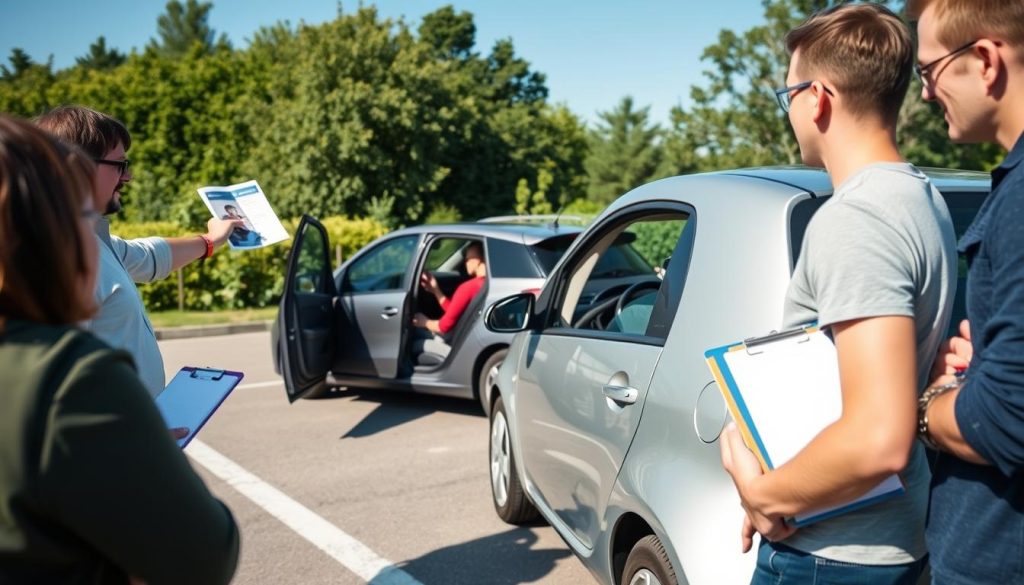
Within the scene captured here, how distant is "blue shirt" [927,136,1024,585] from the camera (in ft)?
4.28

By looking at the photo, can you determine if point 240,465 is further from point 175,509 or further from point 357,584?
point 175,509

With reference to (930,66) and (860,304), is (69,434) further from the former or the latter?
(930,66)

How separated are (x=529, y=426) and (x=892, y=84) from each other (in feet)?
8.28

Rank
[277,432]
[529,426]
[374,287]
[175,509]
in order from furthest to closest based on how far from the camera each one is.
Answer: [374,287] → [277,432] → [529,426] → [175,509]

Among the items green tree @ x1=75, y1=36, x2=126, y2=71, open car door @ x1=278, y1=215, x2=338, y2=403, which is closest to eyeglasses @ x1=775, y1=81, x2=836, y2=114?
open car door @ x1=278, y1=215, x2=338, y2=403

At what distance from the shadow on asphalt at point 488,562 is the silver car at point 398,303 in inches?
92.2

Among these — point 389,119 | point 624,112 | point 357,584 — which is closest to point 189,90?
point 389,119

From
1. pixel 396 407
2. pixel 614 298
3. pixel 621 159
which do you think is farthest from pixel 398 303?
pixel 621 159

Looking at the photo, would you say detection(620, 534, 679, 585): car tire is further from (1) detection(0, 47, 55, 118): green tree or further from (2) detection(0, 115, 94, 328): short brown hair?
(1) detection(0, 47, 55, 118): green tree

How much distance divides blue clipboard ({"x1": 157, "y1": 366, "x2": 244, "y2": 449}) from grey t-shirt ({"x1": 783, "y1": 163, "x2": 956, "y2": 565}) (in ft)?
5.11

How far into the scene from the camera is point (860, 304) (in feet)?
4.78

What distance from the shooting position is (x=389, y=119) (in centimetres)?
3219

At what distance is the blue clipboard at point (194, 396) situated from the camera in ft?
7.98

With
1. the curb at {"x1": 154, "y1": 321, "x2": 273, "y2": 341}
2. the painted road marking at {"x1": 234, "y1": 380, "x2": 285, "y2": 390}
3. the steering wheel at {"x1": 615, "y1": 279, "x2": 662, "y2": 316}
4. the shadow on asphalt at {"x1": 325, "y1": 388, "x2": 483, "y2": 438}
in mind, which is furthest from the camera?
the curb at {"x1": 154, "y1": 321, "x2": 273, "y2": 341}
